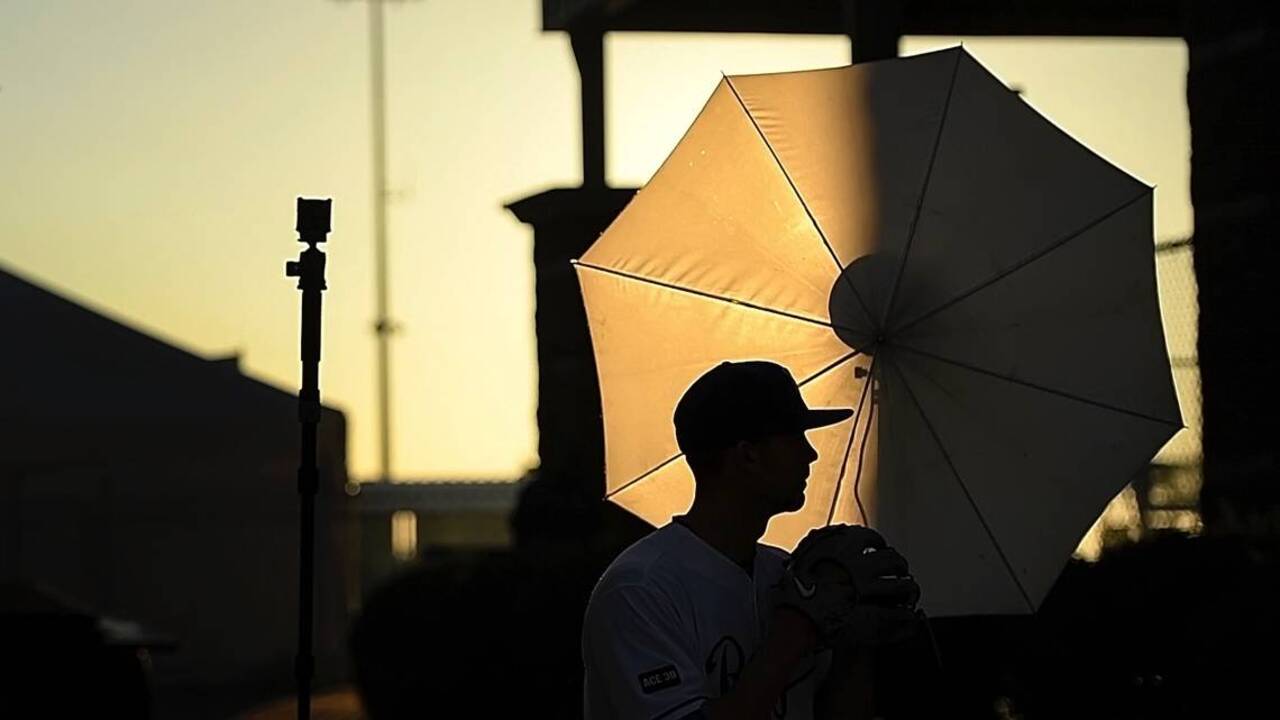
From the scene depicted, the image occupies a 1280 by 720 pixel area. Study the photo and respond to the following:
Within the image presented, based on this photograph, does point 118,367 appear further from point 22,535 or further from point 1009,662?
point 1009,662

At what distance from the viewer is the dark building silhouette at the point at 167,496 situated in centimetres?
2891

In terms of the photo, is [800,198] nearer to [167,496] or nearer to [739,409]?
[739,409]

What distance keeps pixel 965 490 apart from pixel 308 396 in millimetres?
2956

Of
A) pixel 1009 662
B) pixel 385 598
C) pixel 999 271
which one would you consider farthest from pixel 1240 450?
pixel 385 598

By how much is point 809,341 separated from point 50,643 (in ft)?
38.0

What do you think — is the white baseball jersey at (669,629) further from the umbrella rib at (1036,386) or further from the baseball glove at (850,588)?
the umbrella rib at (1036,386)

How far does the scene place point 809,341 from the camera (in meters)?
6.61

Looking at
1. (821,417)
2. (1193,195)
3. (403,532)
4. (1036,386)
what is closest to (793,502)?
(821,417)

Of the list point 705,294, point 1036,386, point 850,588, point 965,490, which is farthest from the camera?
point 705,294

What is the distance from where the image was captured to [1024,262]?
6.92m

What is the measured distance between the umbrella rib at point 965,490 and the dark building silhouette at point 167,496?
20.8m

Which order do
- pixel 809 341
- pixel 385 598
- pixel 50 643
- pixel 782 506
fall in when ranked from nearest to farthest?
pixel 782 506, pixel 809 341, pixel 385 598, pixel 50 643

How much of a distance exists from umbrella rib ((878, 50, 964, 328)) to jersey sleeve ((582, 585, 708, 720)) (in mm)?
2102

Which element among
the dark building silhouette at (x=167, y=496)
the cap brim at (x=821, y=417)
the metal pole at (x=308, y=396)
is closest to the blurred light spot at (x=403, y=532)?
the dark building silhouette at (x=167, y=496)
